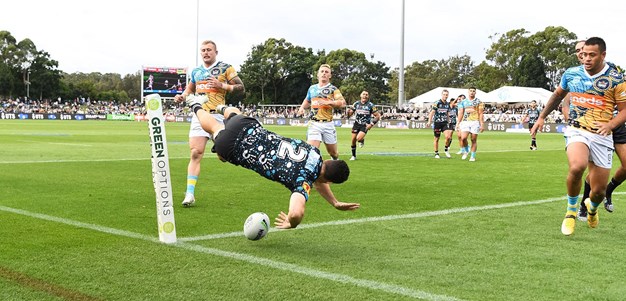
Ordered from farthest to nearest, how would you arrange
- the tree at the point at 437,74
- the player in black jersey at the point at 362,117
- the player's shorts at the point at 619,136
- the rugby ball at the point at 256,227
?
the tree at the point at 437,74, the player in black jersey at the point at 362,117, the player's shorts at the point at 619,136, the rugby ball at the point at 256,227

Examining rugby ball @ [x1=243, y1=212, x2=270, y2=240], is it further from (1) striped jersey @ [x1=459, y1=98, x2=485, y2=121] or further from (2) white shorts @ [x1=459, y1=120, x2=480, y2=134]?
(1) striped jersey @ [x1=459, y1=98, x2=485, y2=121]

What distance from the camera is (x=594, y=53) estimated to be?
7.36 m

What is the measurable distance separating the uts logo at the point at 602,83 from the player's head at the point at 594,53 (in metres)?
0.13

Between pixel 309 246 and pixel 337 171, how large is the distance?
33.0 inches

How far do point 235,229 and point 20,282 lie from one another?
9.22ft

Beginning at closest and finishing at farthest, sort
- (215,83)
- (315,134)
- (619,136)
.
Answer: (619,136), (215,83), (315,134)

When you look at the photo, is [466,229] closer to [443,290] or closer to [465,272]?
[465,272]

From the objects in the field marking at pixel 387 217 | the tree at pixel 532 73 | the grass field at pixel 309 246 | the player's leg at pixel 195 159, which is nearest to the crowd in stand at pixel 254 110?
the tree at pixel 532 73

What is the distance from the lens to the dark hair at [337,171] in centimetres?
624

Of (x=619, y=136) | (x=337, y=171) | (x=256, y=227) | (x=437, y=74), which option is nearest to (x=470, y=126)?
(x=619, y=136)

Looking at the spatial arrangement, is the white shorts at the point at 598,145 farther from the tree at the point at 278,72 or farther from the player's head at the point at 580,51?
the tree at the point at 278,72

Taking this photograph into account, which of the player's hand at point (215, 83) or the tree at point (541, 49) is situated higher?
the tree at point (541, 49)

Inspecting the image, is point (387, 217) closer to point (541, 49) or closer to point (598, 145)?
point (598, 145)

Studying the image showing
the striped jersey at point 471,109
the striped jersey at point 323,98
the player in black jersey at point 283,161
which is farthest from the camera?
the striped jersey at point 471,109
